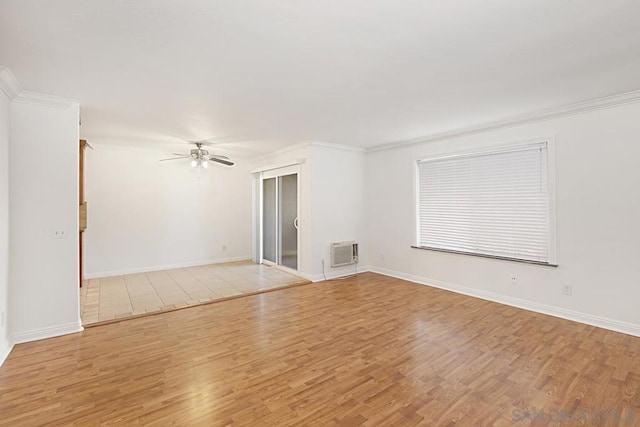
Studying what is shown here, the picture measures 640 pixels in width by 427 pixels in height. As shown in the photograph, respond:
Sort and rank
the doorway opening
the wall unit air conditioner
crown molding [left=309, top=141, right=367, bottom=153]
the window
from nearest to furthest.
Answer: the window, crown molding [left=309, top=141, right=367, bottom=153], the wall unit air conditioner, the doorway opening

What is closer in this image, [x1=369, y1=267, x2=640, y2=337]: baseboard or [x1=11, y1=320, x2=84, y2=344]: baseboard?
[x1=11, y1=320, x2=84, y2=344]: baseboard

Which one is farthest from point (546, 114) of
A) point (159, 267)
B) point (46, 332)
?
point (159, 267)

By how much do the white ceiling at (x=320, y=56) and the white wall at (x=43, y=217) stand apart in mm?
349

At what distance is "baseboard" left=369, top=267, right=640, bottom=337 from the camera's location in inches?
124

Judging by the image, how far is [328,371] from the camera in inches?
95.0

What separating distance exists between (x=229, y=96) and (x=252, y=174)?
4.20m

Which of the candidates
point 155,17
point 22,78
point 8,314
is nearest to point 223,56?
point 155,17

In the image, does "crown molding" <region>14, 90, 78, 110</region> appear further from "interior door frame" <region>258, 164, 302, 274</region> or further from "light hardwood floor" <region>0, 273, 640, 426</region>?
"interior door frame" <region>258, 164, 302, 274</region>

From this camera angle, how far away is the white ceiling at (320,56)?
1772mm

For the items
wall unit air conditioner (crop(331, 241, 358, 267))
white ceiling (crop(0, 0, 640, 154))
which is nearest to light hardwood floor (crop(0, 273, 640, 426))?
wall unit air conditioner (crop(331, 241, 358, 267))

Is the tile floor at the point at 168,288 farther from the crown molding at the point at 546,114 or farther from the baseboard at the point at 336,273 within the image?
the crown molding at the point at 546,114

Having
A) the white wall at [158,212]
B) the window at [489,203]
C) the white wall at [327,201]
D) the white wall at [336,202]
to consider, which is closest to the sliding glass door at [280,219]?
the white wall at [327,201]

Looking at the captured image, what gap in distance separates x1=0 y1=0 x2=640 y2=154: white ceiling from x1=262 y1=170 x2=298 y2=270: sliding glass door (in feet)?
7.56

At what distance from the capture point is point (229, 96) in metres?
3.10
